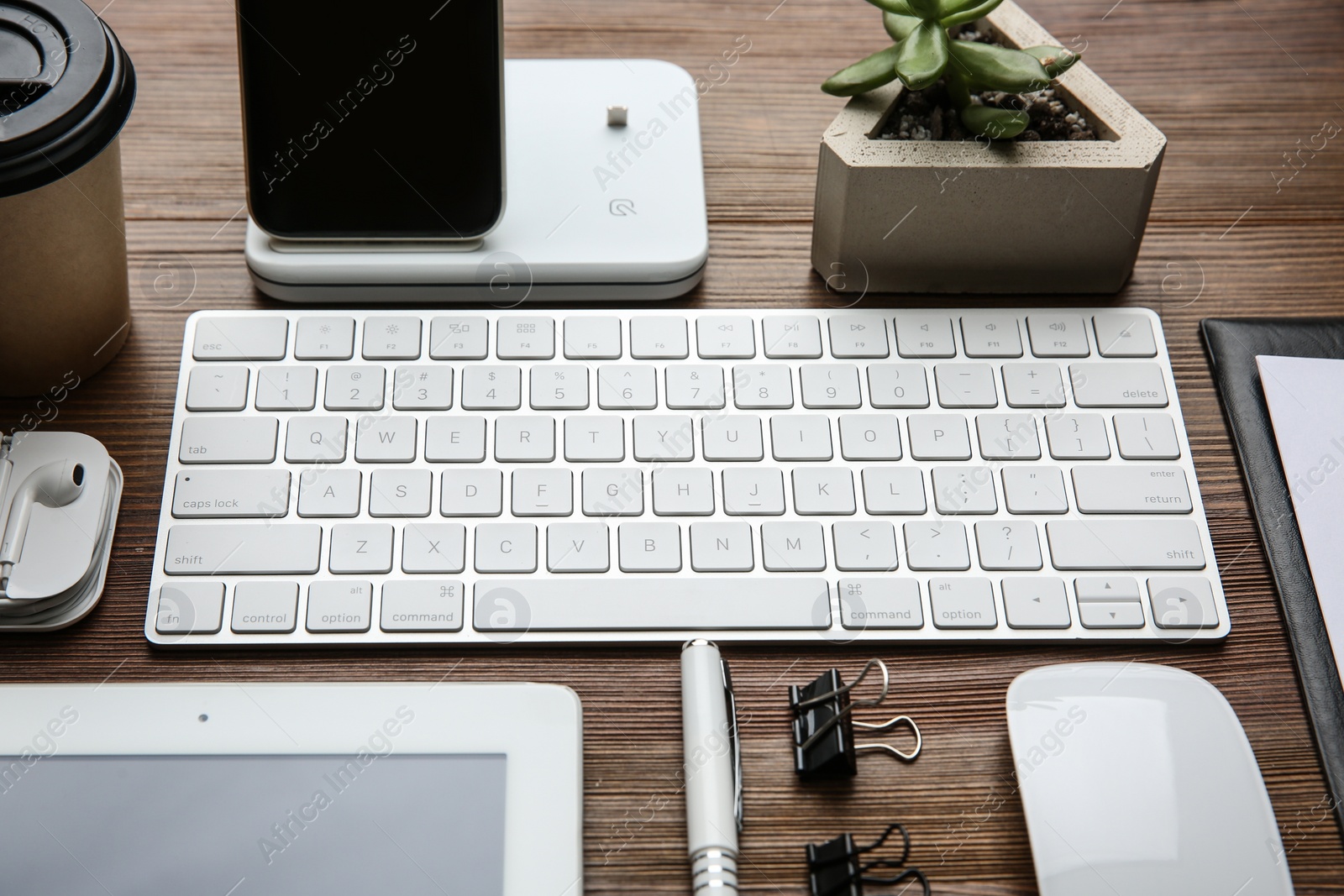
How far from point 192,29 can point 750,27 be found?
429 mm

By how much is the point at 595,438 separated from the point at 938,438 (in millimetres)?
200

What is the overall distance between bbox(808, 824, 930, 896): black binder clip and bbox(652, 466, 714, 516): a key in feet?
0.60

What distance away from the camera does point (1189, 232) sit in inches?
26.4

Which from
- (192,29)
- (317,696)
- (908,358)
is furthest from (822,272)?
(192,29)

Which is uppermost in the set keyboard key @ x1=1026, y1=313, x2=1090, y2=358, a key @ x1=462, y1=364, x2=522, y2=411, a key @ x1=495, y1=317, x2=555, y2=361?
keyboard key @ x1=1026, y1=313, x2=1090, y2=358

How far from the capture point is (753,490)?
54 centimetres

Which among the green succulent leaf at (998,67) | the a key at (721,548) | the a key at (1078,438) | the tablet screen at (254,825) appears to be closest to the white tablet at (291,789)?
the tablet screen at (254,825)

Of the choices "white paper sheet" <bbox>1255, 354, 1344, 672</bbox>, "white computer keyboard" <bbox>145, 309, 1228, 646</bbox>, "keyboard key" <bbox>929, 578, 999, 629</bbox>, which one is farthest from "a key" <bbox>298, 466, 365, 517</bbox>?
"white paper sheet" <bbox>1255, 354, 1344, 672</bbox>

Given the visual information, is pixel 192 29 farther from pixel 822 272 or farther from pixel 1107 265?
pixel 1107 265

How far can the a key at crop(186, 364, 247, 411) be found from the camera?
563 mm

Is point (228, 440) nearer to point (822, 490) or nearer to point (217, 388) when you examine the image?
point (217, 388)

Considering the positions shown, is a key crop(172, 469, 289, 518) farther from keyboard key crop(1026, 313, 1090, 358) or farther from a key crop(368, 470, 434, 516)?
keyboard key crop(1026, 313, 1090, 358)

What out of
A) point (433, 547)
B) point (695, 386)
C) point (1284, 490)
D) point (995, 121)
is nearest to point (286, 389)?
point (433, 547)

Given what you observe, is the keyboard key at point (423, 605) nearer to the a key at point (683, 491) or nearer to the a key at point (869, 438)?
the a key at point (683, 491)
